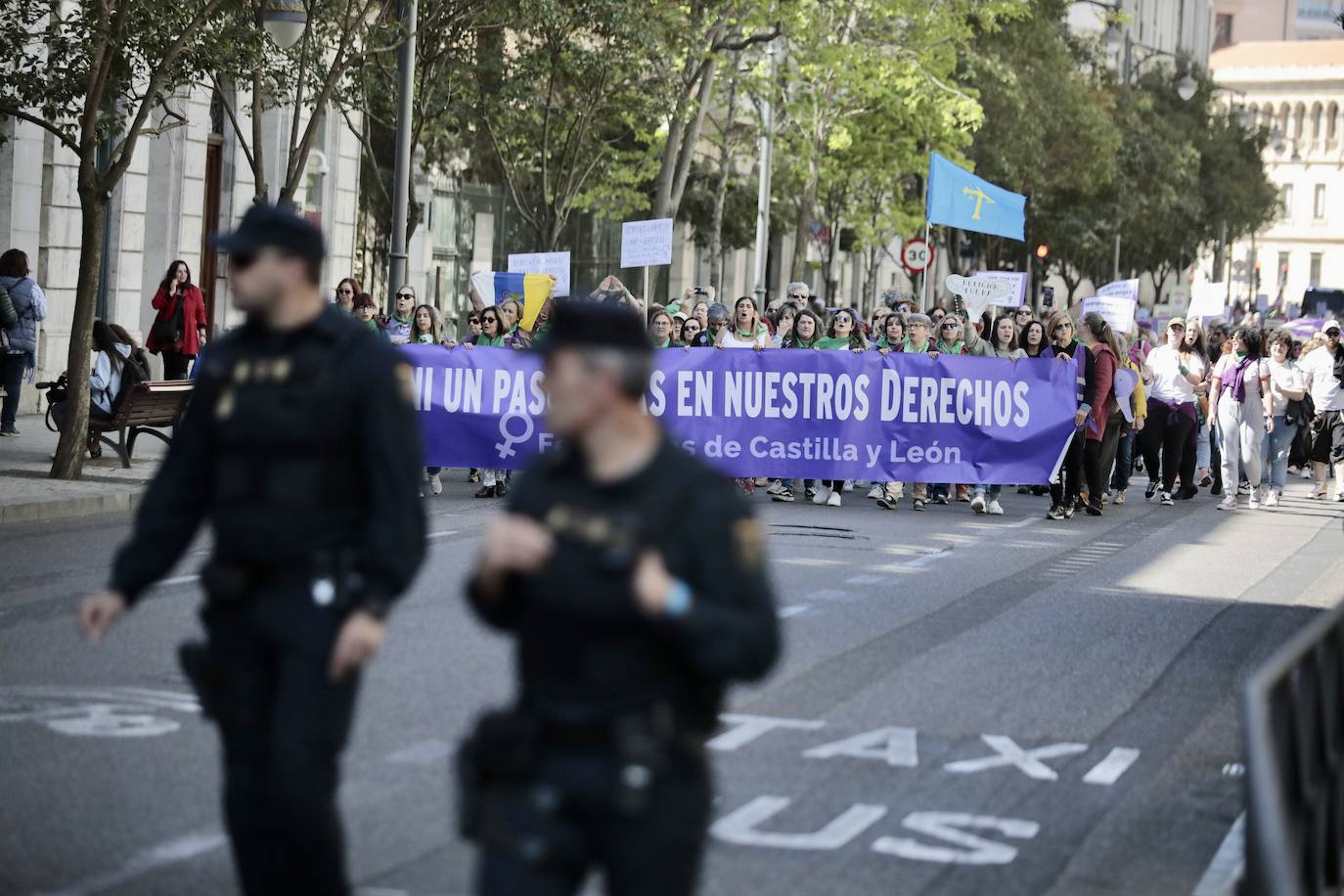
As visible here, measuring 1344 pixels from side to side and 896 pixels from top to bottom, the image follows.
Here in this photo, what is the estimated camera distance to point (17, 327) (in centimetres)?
2228

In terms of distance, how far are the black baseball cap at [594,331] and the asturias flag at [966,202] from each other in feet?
82.2

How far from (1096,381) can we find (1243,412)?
3.12m

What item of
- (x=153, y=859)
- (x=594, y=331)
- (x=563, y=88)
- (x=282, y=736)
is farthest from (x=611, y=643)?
(x=563, y=88)

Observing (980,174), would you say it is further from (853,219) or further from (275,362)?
(275,362)

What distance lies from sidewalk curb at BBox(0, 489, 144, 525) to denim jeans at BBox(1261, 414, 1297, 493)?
11745 millimetres

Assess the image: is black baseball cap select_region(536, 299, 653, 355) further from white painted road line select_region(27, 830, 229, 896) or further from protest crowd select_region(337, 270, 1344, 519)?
protest crowd select_region(337, 270, 1344, 519)

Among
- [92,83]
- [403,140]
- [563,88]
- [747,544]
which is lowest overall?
[747,544]

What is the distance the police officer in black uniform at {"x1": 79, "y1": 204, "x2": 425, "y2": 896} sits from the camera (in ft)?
16.3

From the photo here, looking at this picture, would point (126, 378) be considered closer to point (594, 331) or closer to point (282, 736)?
point (282, 736)

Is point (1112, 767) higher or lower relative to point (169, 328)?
lower

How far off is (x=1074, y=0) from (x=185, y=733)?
48305mm

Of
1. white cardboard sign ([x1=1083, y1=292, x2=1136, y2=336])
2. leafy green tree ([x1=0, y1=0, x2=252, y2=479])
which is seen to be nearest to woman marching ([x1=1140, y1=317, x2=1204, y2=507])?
white cardboard sign ([x1=1083, y1=292, x2=1136, y2=336])

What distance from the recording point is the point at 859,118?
46.4 meters

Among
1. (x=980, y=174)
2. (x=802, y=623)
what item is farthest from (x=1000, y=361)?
(x=980, y=174)
